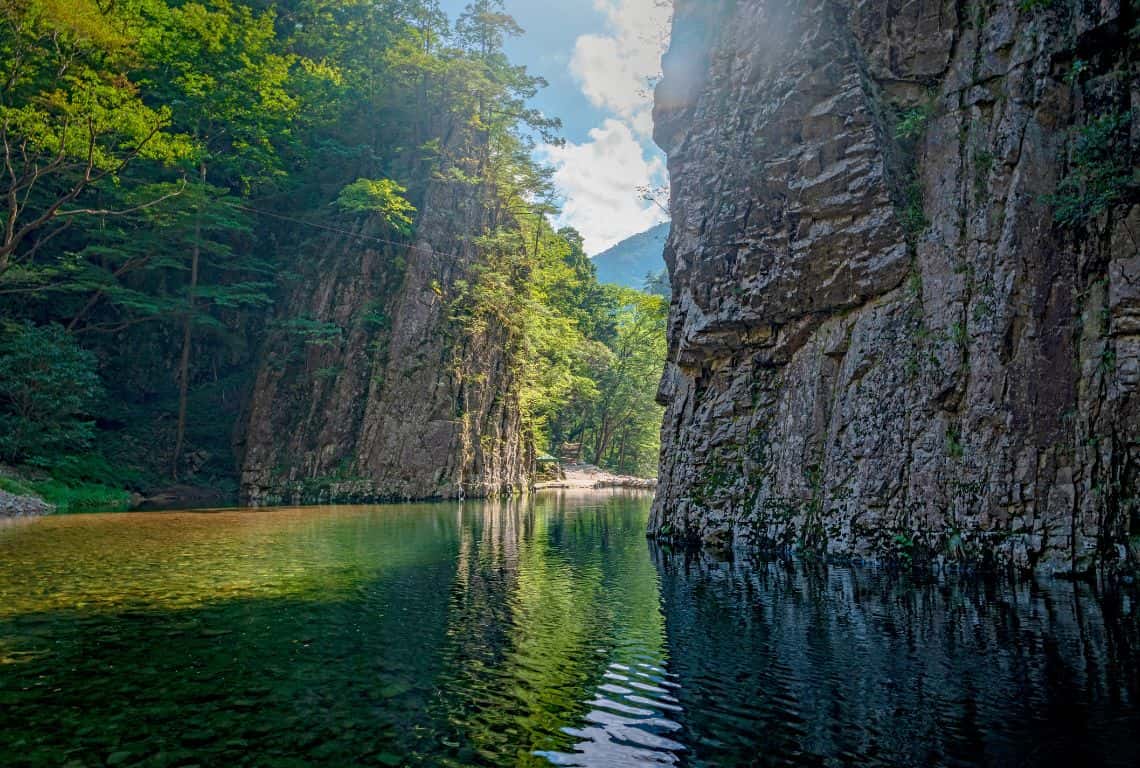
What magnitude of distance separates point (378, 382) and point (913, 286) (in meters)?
25.9

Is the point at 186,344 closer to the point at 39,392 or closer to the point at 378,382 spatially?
the point at 39,392

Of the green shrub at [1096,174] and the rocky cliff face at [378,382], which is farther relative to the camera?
the rocky cliff face at [378,382]

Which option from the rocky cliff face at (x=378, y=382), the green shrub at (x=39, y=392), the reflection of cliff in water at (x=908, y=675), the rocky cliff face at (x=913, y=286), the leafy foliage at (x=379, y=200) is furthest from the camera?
the leafy foliage at (x=379, y=200)

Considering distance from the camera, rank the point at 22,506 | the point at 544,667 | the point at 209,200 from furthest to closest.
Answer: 1. the point at 209,200
2. the point at 22,506
3. the point at 544,667

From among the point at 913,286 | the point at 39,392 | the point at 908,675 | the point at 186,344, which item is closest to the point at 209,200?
the point at 186,344

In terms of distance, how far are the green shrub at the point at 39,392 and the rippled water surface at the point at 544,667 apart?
1668 centimetres

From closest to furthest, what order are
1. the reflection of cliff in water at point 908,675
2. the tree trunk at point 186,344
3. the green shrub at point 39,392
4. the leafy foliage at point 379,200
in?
the reflection of cliff in water at point 908,675
the green shrub at point 39,392
the tree trunk at point 186,344
the leafy foliage at point 379,200

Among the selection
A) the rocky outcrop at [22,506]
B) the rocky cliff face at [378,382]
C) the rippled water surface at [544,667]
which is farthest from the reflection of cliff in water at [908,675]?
the rocky cliff face at [378,382]

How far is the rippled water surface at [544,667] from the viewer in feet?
17.2

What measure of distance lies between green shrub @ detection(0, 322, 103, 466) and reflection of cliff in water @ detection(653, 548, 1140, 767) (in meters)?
27.1

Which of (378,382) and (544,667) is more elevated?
(378,382)

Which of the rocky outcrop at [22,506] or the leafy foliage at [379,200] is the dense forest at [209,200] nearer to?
the leafy foliage at [379,200]

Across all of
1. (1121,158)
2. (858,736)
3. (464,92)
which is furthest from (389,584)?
(464,92)

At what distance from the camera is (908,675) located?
6.94 meters
